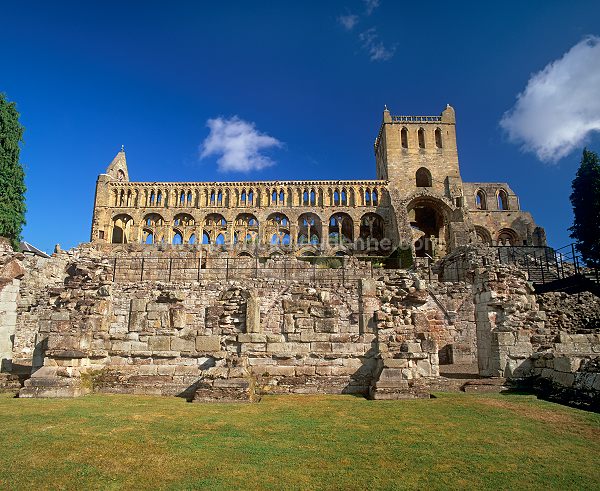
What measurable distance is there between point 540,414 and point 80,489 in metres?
7.55

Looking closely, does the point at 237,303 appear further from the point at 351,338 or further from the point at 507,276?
the point at 507,276

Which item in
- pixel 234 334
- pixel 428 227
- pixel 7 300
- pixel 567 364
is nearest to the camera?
pixel 567 364

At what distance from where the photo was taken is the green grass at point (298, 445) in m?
4.46

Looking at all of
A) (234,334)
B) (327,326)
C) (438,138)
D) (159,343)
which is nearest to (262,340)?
(234,334)

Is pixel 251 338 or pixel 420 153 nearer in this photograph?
pixel 251 338

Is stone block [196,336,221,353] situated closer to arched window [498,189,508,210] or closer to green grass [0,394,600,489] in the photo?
green grass [0,394,600,489]

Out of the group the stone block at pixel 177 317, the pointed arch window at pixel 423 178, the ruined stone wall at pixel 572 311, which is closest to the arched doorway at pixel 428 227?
the pointed arch window at pixel 423 178

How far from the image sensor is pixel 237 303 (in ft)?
35.8

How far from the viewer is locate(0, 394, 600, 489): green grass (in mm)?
4457

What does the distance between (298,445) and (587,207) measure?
3757 centimetres

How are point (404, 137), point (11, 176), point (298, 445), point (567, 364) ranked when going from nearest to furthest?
point (298, 445) → point (567, 364) → point (11, 176) → point (404, 137)

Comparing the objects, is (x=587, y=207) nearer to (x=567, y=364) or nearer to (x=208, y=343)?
(x=567, y=364)

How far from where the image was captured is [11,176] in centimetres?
2928

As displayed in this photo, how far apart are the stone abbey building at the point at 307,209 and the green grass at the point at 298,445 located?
38.9 metres
